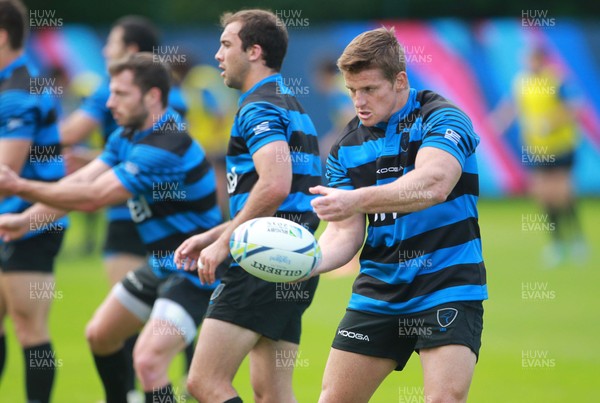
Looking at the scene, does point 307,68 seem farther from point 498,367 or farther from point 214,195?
point 214,195

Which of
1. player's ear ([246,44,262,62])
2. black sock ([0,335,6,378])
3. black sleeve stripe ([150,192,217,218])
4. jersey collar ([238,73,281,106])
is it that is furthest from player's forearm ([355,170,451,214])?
black sock ([0,335,6,378])

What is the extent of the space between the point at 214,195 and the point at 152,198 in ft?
1.42

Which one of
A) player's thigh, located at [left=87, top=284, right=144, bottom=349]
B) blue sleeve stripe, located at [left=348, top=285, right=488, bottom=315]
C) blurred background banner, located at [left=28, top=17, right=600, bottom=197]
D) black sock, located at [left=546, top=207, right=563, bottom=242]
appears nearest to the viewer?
blue sleeve stripe, located at [left=348, top=285, right=488, bottom=315]

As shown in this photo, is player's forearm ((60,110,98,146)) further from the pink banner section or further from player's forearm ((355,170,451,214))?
the pink banner section

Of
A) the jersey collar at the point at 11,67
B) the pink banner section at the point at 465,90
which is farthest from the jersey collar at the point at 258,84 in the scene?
the pink banner section at the point at 465,90

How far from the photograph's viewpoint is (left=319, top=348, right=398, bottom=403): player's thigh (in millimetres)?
4660

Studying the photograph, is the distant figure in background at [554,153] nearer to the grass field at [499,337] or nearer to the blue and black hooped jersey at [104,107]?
the grass field at [499,337]

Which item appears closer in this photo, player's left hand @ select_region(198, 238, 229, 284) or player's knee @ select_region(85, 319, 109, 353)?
player's left hand @ select_region(198, 238, 229, 284)

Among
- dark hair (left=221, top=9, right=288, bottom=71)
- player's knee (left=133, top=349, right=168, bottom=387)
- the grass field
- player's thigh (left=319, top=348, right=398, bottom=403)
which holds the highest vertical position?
dark hair (left=221, top=9, right=288, bottom=71)

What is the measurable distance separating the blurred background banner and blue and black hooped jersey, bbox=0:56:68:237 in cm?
1474

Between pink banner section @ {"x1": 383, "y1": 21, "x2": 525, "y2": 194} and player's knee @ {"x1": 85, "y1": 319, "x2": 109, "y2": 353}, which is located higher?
pink banner section @ {"x1": 383, "y1": 21, "x2": 525, "y2": 194}

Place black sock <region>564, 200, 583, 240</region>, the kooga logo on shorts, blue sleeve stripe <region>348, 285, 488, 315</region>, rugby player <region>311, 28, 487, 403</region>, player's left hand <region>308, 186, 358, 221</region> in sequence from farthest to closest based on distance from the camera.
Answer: black sock <region>564, 200, 583, 240</region> < the kooga logo on shorts < blue sleeve stripe <region>348, 285, 488, 315</region> < rugby player <region>311, 28, 487, 403</region> < player's left hand <region>308, 186, 358, 221</region>

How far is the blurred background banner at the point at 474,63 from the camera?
2161 centimetres

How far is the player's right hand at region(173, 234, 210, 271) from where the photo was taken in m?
5.23
